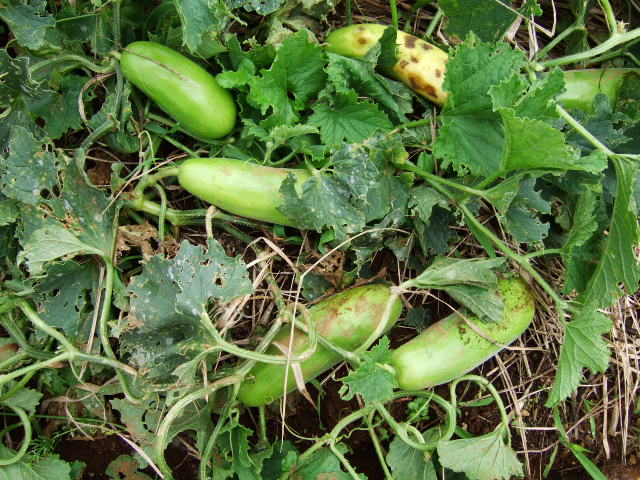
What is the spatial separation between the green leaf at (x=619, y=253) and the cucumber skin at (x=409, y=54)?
597 mm

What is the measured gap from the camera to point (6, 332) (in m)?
1.91

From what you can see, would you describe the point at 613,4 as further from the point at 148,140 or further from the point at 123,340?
the point at 123,340

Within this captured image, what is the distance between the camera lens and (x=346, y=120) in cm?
178

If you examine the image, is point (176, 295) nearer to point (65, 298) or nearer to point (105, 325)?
point (105, 325)

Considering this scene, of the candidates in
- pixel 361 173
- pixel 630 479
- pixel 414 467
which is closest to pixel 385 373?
pixel 414 467

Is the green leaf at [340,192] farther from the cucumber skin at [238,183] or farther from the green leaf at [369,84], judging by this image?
the green leaf at [369,84]

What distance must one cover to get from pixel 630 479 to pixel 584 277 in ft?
3.00

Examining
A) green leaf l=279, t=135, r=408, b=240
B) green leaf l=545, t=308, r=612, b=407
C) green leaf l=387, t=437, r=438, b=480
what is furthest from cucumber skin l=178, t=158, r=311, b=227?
green leaf l=545, t=308, r=612, b=407

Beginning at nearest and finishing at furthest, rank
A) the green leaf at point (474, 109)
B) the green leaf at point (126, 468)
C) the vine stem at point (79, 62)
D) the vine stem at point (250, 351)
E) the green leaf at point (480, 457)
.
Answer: the vine stem at point (250, 351)
the green leaf at point (474, 109)
the green leaf at point (480, 457)
the vine stem at point (79, 62)
the green leaf at point (126, 468)

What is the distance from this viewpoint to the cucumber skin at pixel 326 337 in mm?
1691

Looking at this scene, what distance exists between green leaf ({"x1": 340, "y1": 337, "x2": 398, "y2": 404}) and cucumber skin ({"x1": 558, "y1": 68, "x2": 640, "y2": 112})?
1.09 meters

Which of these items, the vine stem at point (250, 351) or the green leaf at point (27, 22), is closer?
the vine stem at point (250, 351)

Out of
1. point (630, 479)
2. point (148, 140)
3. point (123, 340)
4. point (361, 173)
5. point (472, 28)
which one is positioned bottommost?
point (630, 479)

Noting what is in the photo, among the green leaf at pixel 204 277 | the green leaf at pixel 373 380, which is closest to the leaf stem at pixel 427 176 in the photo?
the green leaf at pixel 373 380
